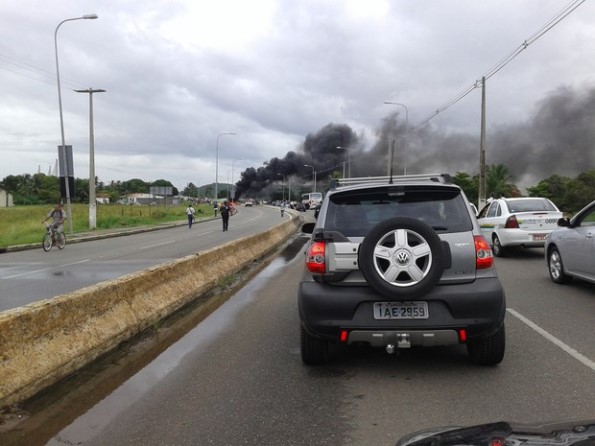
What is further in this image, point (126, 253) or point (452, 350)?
point (126, 253)

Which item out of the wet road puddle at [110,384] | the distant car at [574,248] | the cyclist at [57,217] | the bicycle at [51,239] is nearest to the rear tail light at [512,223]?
the distant car at [574,248]

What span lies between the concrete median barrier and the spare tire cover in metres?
2.68

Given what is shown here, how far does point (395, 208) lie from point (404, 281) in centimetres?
77

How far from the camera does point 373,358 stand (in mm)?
5176

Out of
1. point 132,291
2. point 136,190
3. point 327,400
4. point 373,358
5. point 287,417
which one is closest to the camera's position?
point 287,417

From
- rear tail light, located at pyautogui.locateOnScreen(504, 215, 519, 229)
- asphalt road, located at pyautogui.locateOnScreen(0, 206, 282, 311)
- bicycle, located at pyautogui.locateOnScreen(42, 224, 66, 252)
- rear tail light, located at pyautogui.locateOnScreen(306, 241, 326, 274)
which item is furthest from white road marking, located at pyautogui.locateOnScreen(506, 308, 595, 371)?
bicycle, located at pyautogui.locateOnScreen(42, 224, 66, 252)

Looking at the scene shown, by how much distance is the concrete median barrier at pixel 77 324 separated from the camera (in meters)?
4.01

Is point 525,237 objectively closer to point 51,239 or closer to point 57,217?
point 57,217

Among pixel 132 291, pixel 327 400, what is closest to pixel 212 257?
pixel 132 291

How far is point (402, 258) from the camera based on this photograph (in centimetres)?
421

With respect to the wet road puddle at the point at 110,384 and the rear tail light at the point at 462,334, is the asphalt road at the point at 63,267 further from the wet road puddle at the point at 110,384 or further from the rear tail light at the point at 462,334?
the rear tail light at the point at 462,334

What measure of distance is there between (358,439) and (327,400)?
0.72 meters

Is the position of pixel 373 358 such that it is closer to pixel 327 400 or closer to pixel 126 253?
pixel 327 400

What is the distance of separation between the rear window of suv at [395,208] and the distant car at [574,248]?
14.6 ft
